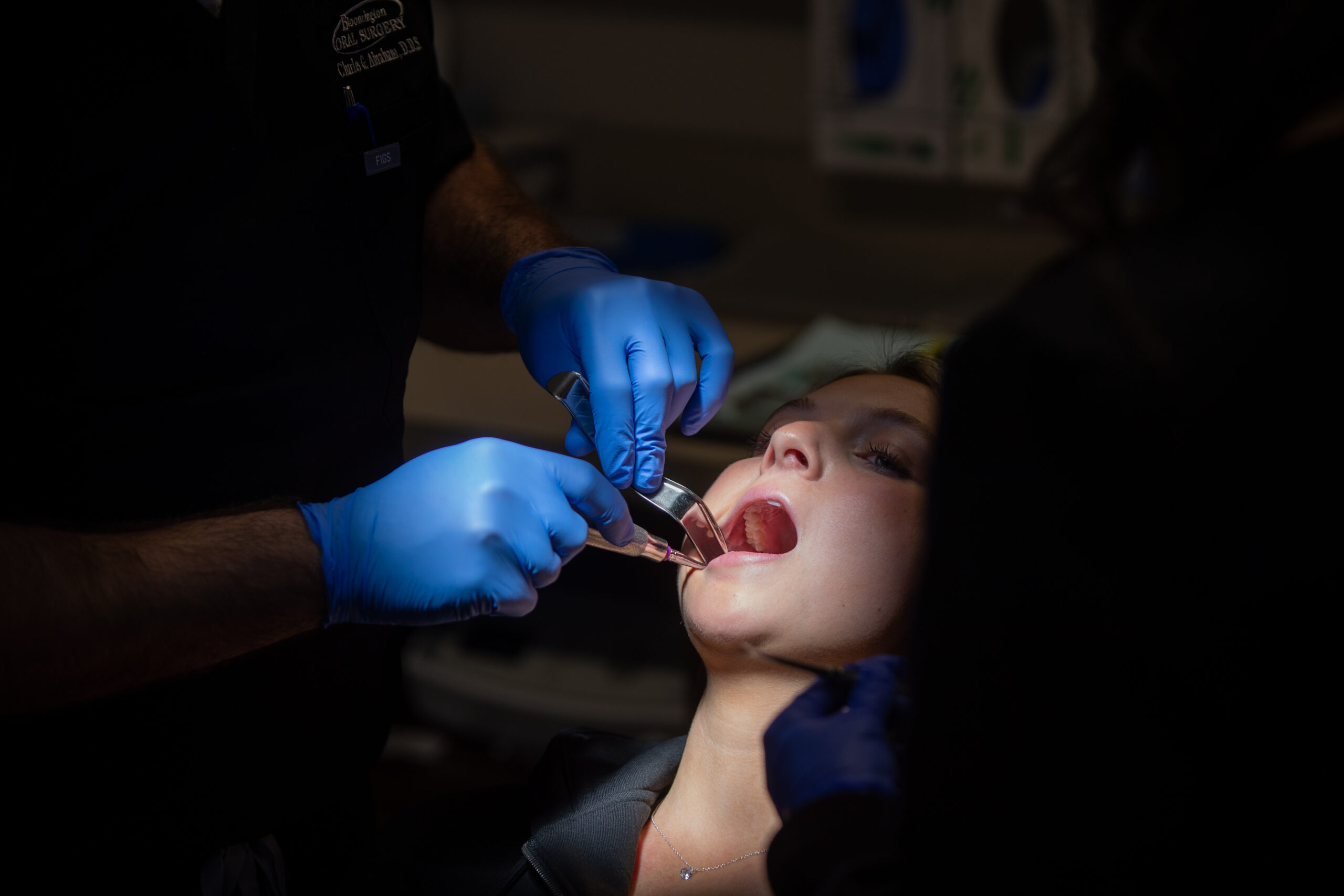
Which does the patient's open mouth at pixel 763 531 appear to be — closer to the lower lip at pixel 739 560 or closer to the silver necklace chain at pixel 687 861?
the lower lip at pixel 739 560

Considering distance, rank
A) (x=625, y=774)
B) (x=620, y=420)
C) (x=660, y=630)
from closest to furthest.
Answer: (x=620, y=420), (x=625, y=774), (x=660, y=630)

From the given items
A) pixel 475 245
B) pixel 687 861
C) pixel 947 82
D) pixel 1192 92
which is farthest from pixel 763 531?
pixel 947 82

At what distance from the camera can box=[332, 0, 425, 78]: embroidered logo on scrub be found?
112cm

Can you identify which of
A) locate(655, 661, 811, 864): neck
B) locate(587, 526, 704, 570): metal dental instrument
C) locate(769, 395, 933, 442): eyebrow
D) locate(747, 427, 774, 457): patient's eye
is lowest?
locate(655, 661, 811, 864): neck

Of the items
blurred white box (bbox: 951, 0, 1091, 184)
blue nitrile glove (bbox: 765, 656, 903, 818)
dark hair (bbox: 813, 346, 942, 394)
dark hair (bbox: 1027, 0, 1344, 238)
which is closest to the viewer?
dark hair (bbox: 1027, 0, 1344, 238)

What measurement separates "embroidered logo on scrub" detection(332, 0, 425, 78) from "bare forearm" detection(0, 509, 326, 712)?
0.53m

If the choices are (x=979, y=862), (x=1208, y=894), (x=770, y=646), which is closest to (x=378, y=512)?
(x=770, y=646)

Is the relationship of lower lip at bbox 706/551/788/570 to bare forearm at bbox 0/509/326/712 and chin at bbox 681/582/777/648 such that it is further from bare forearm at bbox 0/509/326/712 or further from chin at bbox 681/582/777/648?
bare forearm at bbox 0/509/326/712

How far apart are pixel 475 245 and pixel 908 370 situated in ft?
1.95

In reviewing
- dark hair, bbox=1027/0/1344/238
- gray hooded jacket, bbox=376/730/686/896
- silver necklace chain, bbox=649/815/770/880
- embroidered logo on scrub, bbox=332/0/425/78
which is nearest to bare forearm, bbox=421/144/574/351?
embroidered logo on scrub, bbox=332/0/425/78

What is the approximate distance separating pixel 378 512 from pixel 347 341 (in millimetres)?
313

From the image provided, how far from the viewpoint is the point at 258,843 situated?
1.16 metres

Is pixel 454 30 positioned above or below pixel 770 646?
above

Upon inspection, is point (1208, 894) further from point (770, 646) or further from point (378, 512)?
point (378, 512)
